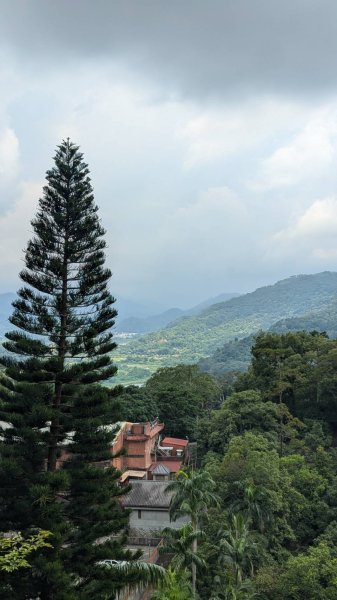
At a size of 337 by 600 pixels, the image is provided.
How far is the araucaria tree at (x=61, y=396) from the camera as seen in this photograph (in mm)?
10406

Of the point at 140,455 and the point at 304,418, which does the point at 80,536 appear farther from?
the point at 304,418

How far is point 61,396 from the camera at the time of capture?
11.9 m

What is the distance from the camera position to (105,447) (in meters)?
12.0

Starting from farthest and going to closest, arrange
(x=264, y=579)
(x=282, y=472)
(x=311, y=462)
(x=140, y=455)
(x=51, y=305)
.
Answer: (x=140, y=455) → (x=311, y=462) → (x=282, y=472) → (x=264, y=579) → (x=51, y=305)

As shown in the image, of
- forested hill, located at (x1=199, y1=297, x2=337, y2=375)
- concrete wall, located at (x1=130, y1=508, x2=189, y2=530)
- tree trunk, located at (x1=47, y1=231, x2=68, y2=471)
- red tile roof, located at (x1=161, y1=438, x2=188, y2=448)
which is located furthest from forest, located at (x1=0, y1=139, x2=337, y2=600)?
forested hill, located at (x1=199, y1=297, x2=337, y2=375)

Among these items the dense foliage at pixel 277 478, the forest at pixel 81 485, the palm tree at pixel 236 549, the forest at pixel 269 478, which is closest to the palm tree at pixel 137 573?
the forest at pixel 81 485

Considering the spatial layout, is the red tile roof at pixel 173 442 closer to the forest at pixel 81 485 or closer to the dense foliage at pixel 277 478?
the dense foliage at pixel 277 478

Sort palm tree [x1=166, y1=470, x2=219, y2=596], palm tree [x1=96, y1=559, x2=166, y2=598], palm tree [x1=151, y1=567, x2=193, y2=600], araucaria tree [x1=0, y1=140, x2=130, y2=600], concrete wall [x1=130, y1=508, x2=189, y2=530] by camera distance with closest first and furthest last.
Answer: araucaria tree [x1=0, y1=140, x2=130, y2=600] < palm tree [x1=96, y1=559, x2=166, y2=598] < palm tree [x1=151, y1=567, x2=193, y2=600] < palm tree [x1=166, y1=470, x2=219, y2=596] < concrete wall [x1=130, y1=508, x2=189, y2=530]

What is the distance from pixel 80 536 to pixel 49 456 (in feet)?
5.99

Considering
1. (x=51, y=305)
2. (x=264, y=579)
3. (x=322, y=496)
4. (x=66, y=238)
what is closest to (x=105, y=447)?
(x=51, y=305)

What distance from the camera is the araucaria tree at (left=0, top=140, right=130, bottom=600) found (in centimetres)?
1041

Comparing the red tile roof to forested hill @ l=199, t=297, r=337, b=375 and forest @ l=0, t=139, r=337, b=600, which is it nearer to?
forest @ l=0, t=139, r=337, b=600

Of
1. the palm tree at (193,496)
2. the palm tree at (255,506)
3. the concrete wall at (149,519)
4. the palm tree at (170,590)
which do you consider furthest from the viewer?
the concrete wall at (149,519)

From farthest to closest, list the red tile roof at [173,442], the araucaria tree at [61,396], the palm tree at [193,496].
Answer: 1. the red tile roof at [173,442]
2. the palm tree at [193,496]
3. the araucaria tree at [61,396]
